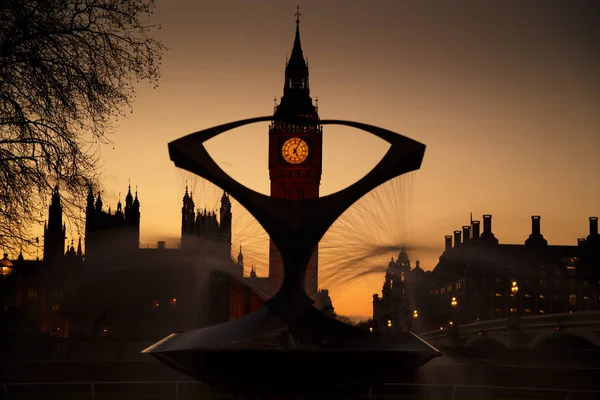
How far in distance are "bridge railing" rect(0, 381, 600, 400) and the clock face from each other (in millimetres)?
123314

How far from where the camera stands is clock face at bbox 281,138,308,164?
156750 mm

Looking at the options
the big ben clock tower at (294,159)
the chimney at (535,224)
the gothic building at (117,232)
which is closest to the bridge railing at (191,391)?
the big ben clock tower at (294,159)

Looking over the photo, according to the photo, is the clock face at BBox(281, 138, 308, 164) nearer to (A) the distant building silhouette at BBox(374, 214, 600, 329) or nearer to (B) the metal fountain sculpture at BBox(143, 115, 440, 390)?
(A) the distant building silhouette at BBox(374, 214, 600, 329)

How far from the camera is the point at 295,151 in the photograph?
158m

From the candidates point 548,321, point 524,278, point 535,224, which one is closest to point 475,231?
point 535,224

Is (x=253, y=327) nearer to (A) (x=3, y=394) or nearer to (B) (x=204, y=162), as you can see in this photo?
(B) (x=204, y=162)

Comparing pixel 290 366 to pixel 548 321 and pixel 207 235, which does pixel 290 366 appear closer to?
pixel 548 321

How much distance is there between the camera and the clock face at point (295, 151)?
15675 cm

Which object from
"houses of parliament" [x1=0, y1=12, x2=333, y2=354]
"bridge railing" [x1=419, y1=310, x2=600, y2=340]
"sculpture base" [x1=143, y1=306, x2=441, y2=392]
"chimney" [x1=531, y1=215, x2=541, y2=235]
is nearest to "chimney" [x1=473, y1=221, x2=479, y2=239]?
"chimney" [x1=531, y1=215, x2=541, y2=235]

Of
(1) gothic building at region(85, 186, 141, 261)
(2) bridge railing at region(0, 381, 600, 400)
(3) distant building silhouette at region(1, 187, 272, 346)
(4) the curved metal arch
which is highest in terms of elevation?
(1) gothic building at region(85, 186, 141, 261)

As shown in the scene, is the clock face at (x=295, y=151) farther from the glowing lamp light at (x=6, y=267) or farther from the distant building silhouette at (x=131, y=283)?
the glowing lamp light at (x=6, y=267)

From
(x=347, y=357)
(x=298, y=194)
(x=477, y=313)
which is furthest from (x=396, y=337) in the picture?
(x=477, y=313)

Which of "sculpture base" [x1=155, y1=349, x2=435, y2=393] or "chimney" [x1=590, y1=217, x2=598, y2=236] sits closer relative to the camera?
"sculpture base" [x1=155, y1=349, x2=435, y2=393]

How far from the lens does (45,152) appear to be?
20328 millimetres
